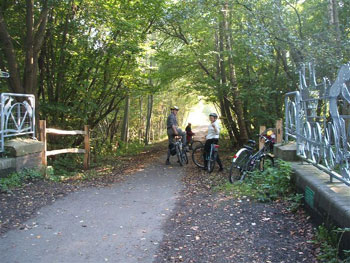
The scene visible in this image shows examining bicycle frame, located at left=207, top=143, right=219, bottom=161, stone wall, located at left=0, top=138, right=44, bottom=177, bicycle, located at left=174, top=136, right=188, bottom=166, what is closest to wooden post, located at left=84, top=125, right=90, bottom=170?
bicycle, located at left=174, top=136, right=188, bottom=166

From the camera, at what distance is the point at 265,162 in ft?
26.6

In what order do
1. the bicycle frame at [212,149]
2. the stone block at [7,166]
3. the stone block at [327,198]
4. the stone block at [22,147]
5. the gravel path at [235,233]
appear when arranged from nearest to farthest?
the stone block at [327,198]
the gravel path at [235,233]
the stone block at [7,166]
the stone block at [22,147]
the bicycle frame at [212,149]

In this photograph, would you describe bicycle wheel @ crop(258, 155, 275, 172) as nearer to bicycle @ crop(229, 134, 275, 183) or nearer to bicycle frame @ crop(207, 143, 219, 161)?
bicycle @ crop(229, 134, 275, 183)

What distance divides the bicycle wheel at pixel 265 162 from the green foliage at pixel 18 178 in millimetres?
5182

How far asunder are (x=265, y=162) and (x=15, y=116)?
588cm

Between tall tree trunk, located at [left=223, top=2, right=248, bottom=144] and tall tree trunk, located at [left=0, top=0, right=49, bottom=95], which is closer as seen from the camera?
tall tree trunk, located at [left=0, top=0, right=49, bottom=95]

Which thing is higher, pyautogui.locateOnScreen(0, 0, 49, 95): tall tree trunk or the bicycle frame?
pyautogui.locateOnScreen(0, 0, 49, 95): tall tree trunk

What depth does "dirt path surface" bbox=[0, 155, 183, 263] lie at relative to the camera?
402cm

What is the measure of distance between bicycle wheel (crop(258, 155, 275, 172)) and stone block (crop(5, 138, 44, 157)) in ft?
17.4

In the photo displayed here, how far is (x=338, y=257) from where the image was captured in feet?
11.5

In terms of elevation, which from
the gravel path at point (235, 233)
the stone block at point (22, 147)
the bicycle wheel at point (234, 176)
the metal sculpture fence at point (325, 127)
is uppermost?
the metal sculpture fence at point (325, 127)

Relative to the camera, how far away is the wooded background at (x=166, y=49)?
9.88 m

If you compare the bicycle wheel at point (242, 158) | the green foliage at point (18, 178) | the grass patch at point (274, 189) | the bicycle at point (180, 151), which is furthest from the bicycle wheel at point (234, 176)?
the green foliage at point (18, 178)

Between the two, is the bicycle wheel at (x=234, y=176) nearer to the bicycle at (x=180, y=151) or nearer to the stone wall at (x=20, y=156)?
the bicycle at (x=180, y=151)
